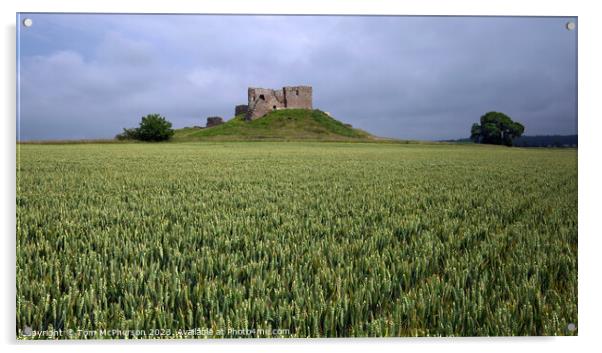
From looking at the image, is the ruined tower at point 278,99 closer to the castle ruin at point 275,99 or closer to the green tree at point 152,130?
the castle ruin at point 275,99

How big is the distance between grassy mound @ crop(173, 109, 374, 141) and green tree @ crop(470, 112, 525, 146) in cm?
103

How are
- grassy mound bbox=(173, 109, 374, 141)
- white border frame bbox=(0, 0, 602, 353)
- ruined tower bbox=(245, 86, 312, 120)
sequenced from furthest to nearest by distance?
grassy mound bbox=(173, 109, 374, 141)
ruined tower bbox=(245, 86, 312, 120)
white border frame bbox=(0, 0, 602, 353)

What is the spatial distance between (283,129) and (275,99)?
118 centimetres

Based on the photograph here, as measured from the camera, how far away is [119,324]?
213 centimetres

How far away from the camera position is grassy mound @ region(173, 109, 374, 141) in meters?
3.94

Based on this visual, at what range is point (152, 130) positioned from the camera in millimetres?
3654

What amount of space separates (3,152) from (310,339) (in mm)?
2983

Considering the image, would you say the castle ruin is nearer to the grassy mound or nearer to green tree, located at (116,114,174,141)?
the grassy mound

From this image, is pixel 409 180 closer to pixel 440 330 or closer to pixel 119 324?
pixel 440 330

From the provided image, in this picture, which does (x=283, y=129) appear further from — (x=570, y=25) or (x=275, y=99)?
(x=570, y=25)

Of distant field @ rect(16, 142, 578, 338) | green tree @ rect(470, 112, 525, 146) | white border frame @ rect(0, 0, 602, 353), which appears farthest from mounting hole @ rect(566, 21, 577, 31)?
distant field @ rect(16, 142, 578, 338)

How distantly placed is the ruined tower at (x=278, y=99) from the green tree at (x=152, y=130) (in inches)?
30.8

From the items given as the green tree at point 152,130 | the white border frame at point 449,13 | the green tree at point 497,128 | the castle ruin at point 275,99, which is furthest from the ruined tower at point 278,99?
the green tree at point 497,128

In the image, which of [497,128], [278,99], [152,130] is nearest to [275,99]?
[278,99]
